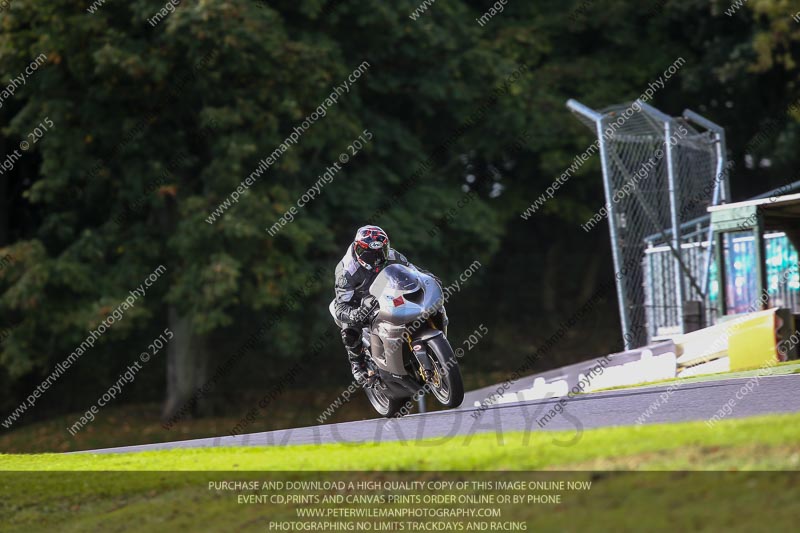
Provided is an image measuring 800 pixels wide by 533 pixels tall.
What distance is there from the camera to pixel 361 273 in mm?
12469

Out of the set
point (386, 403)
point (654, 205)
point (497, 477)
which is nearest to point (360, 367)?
point (386, 403)

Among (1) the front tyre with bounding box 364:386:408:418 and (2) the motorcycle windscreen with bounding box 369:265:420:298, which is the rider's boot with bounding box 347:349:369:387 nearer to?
(1) the front tyre with bounding box 364:386:408:418

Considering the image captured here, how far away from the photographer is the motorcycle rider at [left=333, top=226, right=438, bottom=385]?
12.2 metres

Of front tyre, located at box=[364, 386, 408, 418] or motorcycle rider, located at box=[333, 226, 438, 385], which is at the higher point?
motorcycle rider, located at box=[333, 226, 438, 385]

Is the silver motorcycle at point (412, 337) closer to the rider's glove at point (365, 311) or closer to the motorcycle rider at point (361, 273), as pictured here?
the rider's glove at point (365, 311)

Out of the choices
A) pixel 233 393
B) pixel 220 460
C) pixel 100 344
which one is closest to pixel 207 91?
pixel 100 344

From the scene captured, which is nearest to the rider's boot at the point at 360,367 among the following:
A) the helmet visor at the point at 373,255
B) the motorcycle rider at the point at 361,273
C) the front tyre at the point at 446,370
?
the motorcycle rider at the point at 361,273

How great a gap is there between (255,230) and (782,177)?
16.3 meters

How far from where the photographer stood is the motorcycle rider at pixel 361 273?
40.0 ft

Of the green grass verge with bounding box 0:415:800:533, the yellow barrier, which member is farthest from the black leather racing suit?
the yellow barrier

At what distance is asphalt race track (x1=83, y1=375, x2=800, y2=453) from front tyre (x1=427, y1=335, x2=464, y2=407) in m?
0.22

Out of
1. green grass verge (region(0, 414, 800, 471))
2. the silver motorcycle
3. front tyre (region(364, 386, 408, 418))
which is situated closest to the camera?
green grass verge (region(0, 414, 800, 471))

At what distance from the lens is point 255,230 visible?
2362 cm

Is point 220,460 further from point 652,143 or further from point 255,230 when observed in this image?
point 255,230
